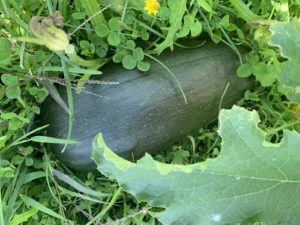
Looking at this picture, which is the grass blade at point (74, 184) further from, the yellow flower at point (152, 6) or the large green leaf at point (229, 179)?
the yellow flower at point (152, 6)

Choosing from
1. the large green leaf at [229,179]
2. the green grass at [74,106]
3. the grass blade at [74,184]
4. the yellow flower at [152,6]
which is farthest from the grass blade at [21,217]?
the yellow flower at [152,6]

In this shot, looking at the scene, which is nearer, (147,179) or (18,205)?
(147,179)

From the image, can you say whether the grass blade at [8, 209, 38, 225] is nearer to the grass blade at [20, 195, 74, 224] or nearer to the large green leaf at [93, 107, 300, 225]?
the grass blade at [20, 195, 74, 224]

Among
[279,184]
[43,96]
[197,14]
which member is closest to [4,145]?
[43,96]

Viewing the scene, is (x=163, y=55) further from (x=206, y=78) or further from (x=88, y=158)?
(x=88, y=158)

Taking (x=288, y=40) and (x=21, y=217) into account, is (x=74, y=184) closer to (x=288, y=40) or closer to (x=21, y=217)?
(x=21, y=217)
